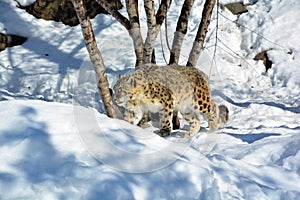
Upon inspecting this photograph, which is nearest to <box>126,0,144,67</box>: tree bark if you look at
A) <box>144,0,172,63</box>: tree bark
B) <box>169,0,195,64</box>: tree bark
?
<box>144,0,172,63</box>: tree bark

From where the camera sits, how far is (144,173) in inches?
133

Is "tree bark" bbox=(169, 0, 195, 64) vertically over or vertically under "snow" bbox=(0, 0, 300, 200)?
over

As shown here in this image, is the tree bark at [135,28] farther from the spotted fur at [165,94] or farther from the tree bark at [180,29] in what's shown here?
the spotted fur at [165,94]

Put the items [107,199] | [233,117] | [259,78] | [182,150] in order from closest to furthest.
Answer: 1. [107,199]
2. [182,150]
3. [233,117]
4. [259,78]

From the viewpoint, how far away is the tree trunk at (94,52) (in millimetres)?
5832

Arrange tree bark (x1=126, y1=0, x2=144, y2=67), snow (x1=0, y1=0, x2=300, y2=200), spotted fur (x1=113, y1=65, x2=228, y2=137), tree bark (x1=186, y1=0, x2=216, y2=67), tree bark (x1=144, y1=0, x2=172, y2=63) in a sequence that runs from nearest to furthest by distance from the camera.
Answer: snow (x1=0, y1=0, x2=300, y2=200)
spotted fur (x1=113, y1=65, x2=228, y2=137)
tree bark (x1=144, y1=0, x2=172, y2=63)
tree bark (x1=126, y1=0, x2=144, y2=67)
tree bark (x1=186, y1=0, x2=216, y2=67)

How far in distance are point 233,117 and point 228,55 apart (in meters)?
3.52

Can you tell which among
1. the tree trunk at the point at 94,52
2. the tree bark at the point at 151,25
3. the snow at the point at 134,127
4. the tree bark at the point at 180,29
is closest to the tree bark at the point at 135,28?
the tree bark at the point at 151,25

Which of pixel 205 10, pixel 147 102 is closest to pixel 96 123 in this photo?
pixel 147 102

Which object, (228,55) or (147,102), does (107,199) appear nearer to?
(147,102)

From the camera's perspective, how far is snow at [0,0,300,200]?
3.23 m

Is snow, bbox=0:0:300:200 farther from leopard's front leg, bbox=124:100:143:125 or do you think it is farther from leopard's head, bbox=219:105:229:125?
leopard's front leg, bbox=124:100:143:125

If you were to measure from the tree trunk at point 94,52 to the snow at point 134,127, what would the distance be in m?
0.71

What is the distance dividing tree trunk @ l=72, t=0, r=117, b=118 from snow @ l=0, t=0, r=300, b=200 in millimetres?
713
